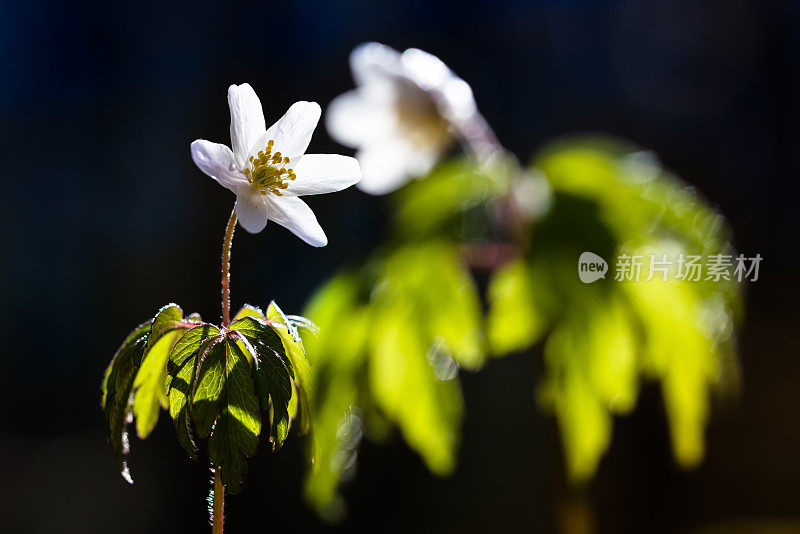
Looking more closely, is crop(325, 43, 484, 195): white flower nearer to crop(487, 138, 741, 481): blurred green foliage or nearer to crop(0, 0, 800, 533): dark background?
crop(487, 138, 741, 481): blurred green foliage

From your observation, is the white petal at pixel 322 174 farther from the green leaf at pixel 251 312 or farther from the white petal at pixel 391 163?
the white petal at pixel 391 163

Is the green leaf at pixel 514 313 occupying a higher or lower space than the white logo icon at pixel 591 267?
lower

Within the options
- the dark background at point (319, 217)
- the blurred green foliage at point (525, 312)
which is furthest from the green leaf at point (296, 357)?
the dark background at point (319, 217)

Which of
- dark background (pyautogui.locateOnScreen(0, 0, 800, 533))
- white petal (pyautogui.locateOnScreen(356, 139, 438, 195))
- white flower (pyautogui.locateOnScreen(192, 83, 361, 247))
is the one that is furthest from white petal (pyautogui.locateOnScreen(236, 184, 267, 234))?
dark background (pyautogui.locateOnScreen(0, 0, 800, 533))

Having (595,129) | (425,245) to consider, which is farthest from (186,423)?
(595,129)

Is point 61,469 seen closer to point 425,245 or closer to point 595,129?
point 425,245

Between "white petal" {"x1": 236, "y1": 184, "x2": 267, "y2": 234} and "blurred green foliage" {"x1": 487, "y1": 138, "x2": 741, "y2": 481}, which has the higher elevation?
"white petal" {"x1": 236, "y1": 184, "x2": 267, "y2": 234}
